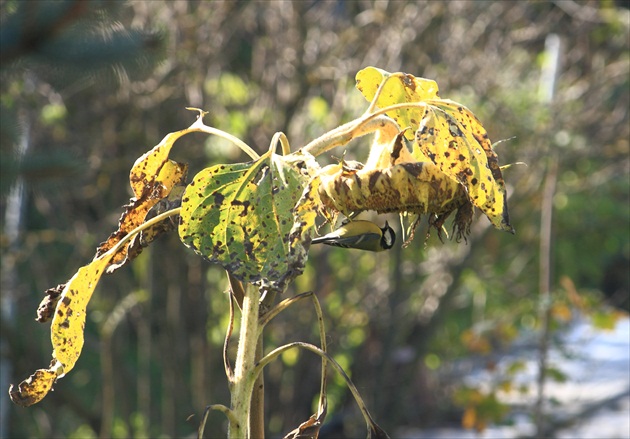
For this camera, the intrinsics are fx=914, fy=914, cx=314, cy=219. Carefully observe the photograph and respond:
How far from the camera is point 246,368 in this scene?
866 millimetres

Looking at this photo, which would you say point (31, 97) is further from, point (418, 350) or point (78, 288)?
point (78, 288)

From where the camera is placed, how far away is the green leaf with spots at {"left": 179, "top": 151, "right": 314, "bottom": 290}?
0.80 m

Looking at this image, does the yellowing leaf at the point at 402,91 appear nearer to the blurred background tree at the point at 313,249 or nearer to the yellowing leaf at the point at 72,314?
the yellowing leaf at the point at 72,314

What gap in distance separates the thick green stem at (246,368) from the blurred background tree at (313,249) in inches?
105

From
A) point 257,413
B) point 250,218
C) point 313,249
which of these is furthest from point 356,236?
point 313,249

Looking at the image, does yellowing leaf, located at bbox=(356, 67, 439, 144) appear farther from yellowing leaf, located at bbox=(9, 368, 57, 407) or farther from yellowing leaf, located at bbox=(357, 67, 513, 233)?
yellowing leaf, located at bbox=(9, 368, 57, 407)

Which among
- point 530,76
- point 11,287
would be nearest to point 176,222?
point 11,287

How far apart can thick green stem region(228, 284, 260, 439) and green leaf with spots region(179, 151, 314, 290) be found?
0.18 feet

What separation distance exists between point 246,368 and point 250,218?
147 millimetres

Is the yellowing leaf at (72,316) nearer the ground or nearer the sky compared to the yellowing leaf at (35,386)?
nearer the sky

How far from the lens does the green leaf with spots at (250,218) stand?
80cm

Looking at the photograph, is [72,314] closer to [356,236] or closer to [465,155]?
[356,236]

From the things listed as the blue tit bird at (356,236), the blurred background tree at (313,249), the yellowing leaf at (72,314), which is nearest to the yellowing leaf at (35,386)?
the yellowing leaf at (72,314)

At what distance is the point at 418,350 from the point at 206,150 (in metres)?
1.36
